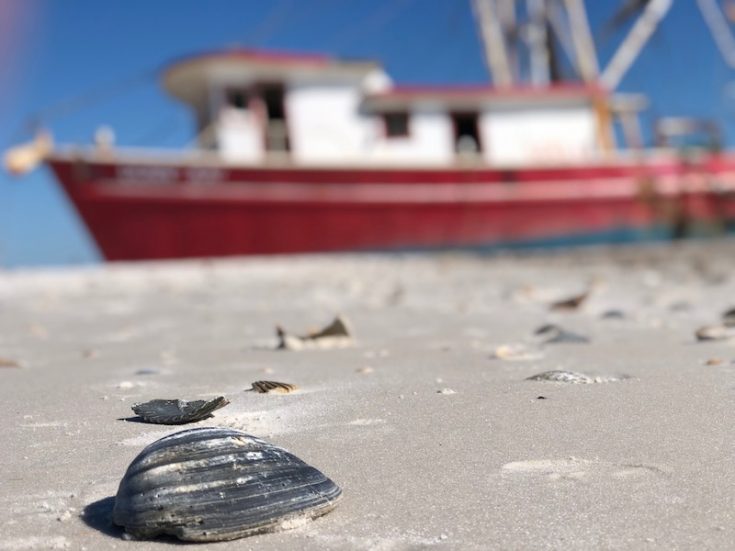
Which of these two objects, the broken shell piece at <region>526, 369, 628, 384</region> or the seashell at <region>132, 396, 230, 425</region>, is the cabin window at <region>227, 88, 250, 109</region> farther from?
the seashell at <region>132, 396, 230, 425</region>

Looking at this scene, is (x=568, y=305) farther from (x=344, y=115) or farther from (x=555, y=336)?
(x=344, y=115)

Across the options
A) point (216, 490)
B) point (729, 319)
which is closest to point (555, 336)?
point (729, 319)

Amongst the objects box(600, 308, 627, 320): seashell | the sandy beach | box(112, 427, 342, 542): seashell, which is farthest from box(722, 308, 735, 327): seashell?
box(112, 427, 342, 542): seashell

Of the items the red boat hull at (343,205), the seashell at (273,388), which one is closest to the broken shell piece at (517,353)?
the seashell at (273,388)

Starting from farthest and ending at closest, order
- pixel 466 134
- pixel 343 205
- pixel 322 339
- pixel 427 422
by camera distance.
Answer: pixel 466 134, pixel 343 205, pixel 322 339, pixel 427 422

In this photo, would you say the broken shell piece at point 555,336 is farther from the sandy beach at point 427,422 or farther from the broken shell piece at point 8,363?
the broken shell piece at point 8,363

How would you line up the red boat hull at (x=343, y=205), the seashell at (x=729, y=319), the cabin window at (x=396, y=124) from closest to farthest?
the seashell at (x=729, y=319)
the red boat hull at (x=343, y=205)
the cabin window at (x=396, y=124)

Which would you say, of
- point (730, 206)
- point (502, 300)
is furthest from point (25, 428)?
point (730, 206)
